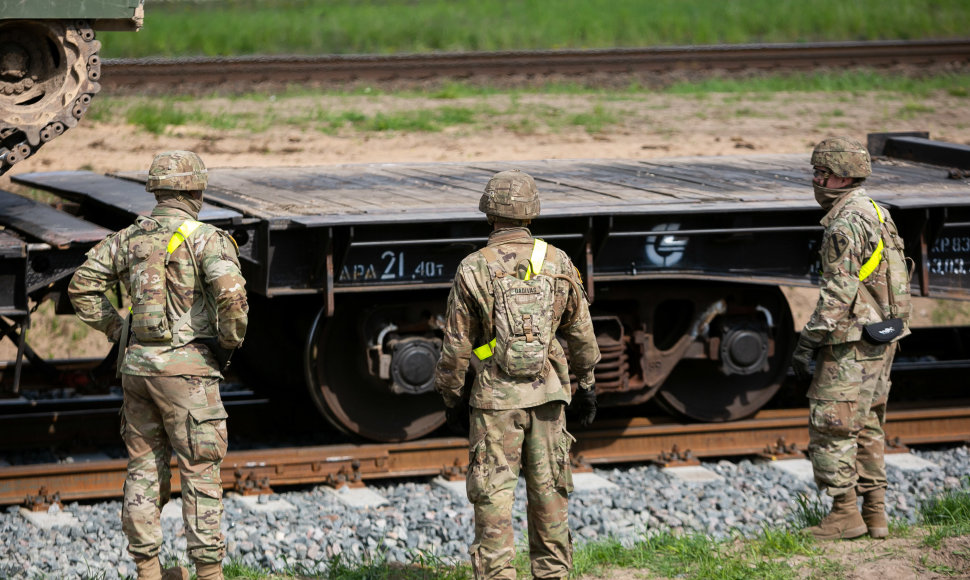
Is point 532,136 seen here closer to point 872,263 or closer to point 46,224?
point 46,224

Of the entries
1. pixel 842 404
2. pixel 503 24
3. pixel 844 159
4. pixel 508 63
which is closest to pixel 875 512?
pixel 842 404

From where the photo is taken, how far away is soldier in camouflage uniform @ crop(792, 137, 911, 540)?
6.79m

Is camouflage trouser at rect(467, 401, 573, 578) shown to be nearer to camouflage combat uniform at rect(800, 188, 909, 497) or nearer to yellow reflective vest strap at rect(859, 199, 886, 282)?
camouflage combat uniform at rect(800, 188, 909, 497)

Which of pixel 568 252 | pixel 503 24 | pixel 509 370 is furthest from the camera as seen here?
pixel 503 24

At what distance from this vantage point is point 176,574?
6105 millimetres

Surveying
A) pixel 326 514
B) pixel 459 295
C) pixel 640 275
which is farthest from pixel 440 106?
pixel 459 295

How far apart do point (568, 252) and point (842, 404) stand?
2.23 meters

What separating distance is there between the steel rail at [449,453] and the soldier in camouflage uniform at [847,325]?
2.09m

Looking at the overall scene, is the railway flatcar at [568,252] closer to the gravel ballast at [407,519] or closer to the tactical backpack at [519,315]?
the gravel ballast at [407,519]

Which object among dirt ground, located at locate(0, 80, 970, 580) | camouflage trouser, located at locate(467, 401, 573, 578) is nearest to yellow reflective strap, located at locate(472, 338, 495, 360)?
camouflage trouser, located at locate(467, 401, 573, 578)

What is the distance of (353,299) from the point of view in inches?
336

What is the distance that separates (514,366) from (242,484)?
120 inches

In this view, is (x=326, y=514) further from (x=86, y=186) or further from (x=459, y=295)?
(x=86, y=186)

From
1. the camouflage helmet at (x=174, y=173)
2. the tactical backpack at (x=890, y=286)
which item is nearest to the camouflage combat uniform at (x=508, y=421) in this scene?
the camouflage helmet at (x=174, y=173)
